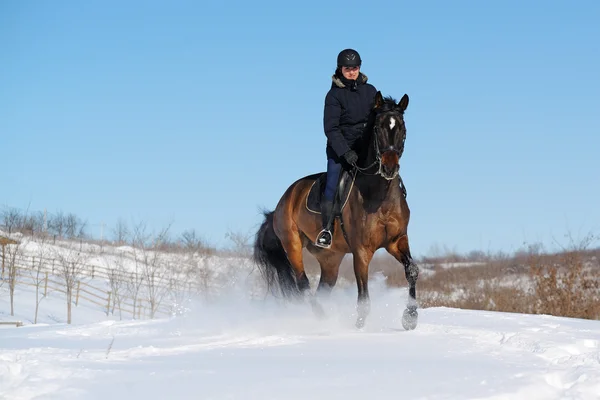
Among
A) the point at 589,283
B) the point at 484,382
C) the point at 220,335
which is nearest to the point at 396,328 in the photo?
Result: the point at 220,335

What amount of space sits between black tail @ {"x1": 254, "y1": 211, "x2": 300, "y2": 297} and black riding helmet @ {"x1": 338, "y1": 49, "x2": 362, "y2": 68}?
11.9ft

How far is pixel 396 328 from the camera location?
7.86 m

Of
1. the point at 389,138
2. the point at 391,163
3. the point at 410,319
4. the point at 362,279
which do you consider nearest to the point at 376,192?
the point at 391,163

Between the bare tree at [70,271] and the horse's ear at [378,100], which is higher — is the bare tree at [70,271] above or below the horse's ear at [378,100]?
below

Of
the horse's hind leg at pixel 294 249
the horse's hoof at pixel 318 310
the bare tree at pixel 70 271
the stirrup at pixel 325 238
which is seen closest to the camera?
the stirrup at pixel 325 238

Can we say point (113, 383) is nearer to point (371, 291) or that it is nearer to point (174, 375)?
point (174, 375)

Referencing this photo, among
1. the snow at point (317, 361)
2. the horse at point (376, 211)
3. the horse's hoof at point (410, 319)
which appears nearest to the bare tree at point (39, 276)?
the snow at point (317, 361)

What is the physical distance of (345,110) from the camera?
26.9ft

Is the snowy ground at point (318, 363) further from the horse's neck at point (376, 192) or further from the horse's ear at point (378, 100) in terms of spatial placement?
the horse's ear at point (378, 100)

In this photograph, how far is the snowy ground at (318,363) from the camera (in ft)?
13.6

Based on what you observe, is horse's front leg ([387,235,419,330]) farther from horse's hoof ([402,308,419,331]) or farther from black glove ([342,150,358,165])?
black glove ([342,150,358,165])

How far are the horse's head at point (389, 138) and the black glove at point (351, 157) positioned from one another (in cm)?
44

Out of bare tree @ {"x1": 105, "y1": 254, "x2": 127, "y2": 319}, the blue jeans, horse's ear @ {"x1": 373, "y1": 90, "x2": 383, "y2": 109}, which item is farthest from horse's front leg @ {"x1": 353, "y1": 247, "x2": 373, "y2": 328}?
bare tree @ {"x1": 105, "y1": 254, "x2": 127, "y2": 319}

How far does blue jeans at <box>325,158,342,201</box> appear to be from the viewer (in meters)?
8.30
